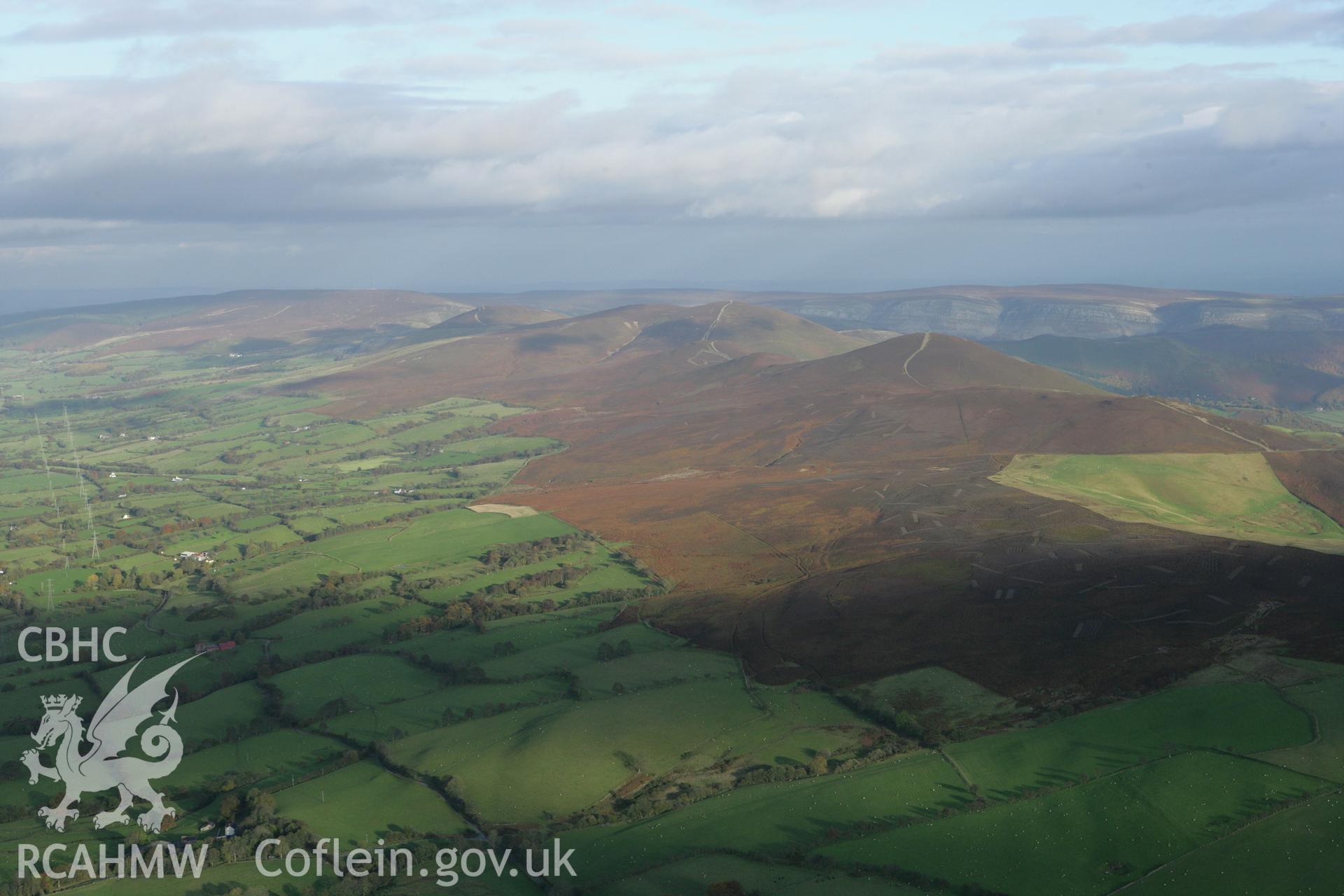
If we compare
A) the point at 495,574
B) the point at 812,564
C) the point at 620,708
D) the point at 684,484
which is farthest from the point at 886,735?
the point at 684,484

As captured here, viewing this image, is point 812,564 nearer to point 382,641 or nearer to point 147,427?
point 382,641

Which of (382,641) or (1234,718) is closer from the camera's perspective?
(1234,718)

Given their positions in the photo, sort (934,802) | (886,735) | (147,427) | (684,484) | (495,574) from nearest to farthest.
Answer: (934,802)
(886,735)
(495,574)
(684,484)
(147,427)

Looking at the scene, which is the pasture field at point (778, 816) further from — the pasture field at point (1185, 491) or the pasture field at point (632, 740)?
the pasture field at point (1185, 491)

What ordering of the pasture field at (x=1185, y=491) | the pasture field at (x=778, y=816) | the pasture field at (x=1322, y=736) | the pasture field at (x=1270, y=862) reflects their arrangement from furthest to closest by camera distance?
1. the pasture field at (x=1185, y=491)
2. the pasture field at (x=1322, y=736)
3. the pasture field at (x=778, y=816)
4. the pasture field at (x=1270, y=862)

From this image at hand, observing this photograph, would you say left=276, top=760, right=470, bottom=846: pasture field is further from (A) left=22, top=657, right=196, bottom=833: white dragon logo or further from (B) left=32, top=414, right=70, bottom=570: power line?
(B) left=32, top=414, right=70, bottom=570: power line

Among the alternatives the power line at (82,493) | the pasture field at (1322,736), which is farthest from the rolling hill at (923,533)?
the power line at (82,493)
